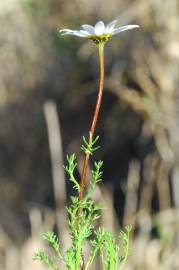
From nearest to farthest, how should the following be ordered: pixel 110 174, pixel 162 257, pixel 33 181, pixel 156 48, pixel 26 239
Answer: pixel 162 257, pixel 156 48, pixel 26 239, pixel 110 174, pixel 33 181

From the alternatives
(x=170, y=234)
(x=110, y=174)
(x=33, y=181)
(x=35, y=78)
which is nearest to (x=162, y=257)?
(x=170, y=234)

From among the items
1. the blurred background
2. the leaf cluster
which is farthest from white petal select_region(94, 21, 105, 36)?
the blurred background

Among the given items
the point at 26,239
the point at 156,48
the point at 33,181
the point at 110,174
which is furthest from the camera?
the point at 33,181

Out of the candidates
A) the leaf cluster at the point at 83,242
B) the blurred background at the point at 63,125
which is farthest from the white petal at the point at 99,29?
the blurred background at the point at 63,125

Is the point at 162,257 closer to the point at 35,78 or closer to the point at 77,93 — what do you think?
the point at 77,93

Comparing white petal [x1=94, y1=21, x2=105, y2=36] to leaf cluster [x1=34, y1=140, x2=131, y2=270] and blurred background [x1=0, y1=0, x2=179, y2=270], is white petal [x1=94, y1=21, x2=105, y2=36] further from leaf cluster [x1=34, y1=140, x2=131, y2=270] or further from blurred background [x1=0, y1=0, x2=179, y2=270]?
blurred background [x1=0, y1=0, x2=179, y2=270]

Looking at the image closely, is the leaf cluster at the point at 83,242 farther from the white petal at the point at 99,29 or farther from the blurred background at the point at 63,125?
the blurred background at the point at 63,125

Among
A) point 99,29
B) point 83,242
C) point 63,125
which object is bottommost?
point 83,242

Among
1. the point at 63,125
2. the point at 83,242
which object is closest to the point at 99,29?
the point at 83,242

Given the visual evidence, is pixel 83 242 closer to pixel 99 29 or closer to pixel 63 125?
pixel 99 29
